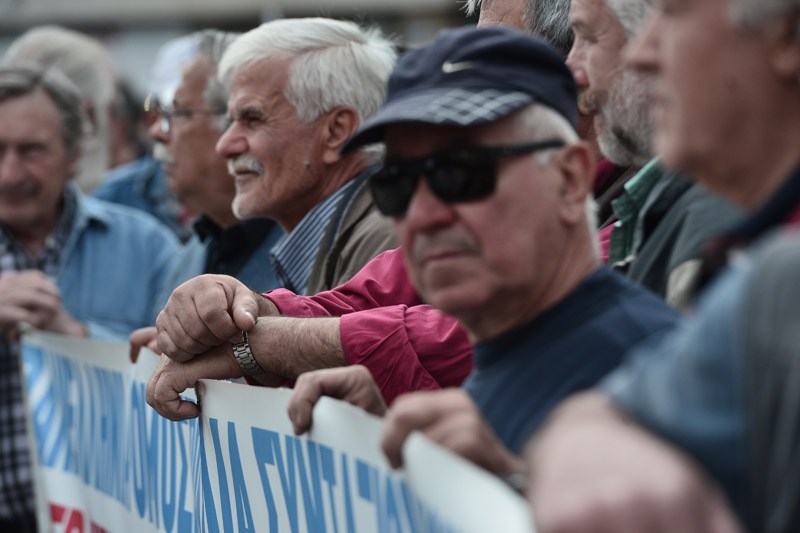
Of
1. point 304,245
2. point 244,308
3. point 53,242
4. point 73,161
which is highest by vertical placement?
point 244,308

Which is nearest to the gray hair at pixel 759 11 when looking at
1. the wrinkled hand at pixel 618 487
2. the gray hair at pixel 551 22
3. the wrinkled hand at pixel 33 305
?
the wrinkled hand at pixel 618 487

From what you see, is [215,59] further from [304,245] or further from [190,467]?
[190,467]

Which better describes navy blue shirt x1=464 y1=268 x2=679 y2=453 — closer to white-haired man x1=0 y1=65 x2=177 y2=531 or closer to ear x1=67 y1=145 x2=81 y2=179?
white-haired man x1=0 y1=65 x2=177 y2=531

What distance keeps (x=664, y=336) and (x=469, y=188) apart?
0.43 m

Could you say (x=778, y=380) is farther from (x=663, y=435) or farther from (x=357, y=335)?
(x=357, y=335)

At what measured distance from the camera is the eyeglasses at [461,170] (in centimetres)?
246

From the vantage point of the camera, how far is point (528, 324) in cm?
251

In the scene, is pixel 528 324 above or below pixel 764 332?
below

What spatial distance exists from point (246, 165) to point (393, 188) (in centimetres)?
266

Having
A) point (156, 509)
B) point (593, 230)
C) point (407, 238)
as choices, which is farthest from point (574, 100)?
point (156, 509)

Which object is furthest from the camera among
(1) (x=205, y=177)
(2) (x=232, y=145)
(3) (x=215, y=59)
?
(3) (x=215, y=59)

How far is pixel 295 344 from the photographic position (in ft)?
11.9

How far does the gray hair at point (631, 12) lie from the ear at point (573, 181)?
0.80 m

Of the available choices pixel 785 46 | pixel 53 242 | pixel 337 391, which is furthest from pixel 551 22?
pixel 53 242
